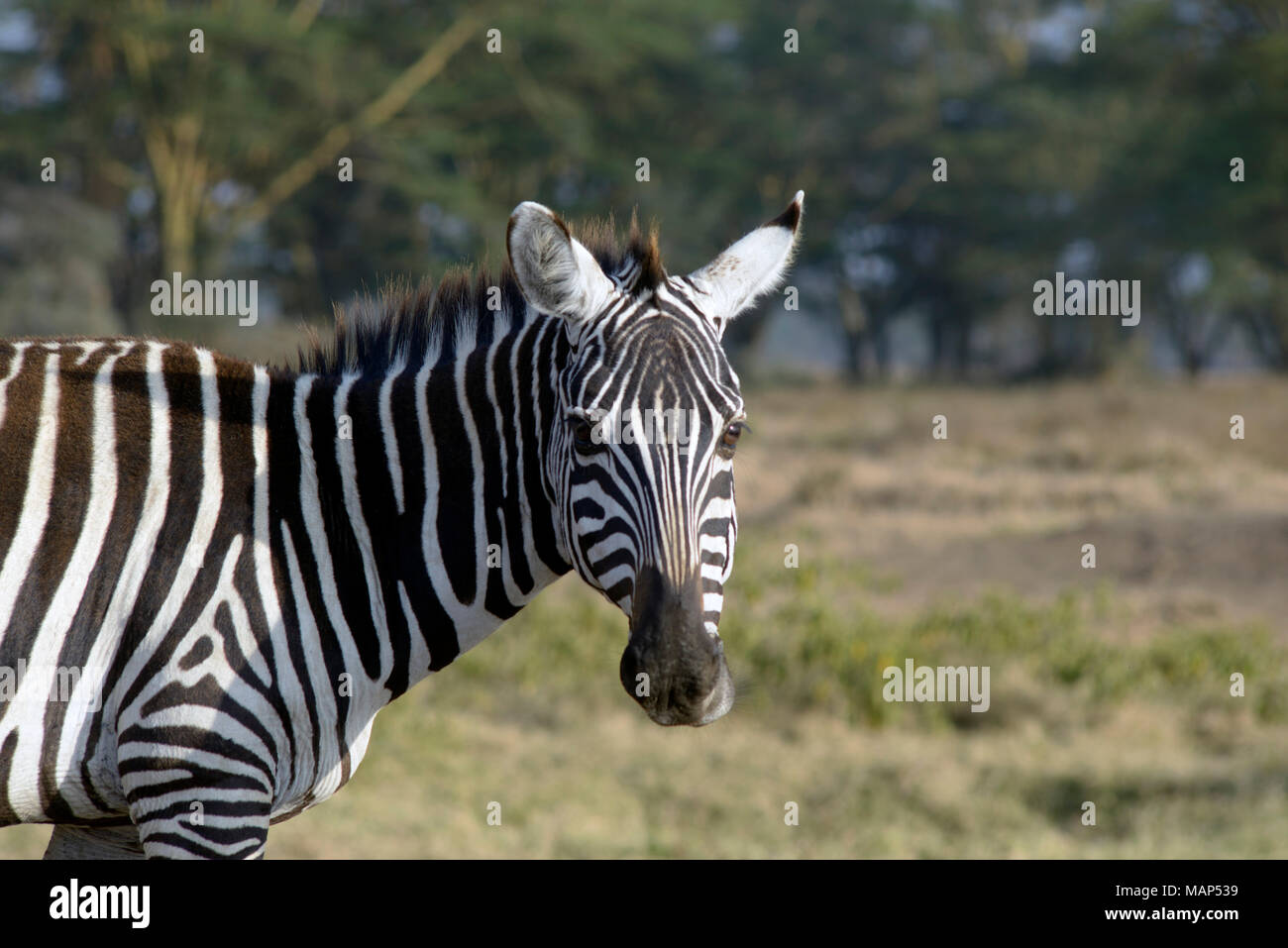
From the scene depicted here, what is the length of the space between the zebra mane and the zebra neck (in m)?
0.17

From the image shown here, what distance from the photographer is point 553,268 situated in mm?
2910

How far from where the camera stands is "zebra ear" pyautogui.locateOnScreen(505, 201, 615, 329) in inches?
112

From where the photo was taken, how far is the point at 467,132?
28.6m

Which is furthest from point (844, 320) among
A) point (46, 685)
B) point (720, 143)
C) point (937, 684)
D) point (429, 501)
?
point (46, 685)

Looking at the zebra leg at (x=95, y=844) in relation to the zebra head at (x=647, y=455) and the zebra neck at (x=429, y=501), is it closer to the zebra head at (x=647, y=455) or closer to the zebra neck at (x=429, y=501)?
the zebra neck at (x=429, y=501)

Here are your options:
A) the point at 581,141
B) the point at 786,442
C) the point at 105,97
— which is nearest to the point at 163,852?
the point at 786,442

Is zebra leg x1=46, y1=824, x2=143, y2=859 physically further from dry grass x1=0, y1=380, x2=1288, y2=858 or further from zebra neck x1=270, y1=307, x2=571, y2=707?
dry grass x1=0, y1=380, x2=1288, y2=858

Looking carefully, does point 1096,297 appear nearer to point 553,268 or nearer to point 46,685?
point 553,268

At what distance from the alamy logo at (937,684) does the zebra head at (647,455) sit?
7135 millimetres

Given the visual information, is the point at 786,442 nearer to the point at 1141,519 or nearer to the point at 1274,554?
the point at 1141,519

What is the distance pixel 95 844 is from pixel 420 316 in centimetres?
153

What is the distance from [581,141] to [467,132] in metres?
2.68
